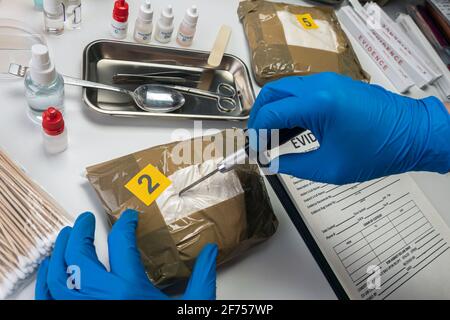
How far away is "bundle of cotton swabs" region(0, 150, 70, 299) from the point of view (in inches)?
21.1

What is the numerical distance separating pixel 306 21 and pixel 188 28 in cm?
32

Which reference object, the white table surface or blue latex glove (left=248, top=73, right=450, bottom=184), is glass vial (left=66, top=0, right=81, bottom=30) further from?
blue latex glove (left=248, top=73, right=450, bottom=184)

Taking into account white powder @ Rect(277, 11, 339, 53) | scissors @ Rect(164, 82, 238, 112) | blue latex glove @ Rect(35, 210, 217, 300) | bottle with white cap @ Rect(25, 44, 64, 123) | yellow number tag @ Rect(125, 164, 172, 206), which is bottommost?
blue latex glove @ Rect(35, 210, 217, 300)

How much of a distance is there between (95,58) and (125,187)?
1.17 ft

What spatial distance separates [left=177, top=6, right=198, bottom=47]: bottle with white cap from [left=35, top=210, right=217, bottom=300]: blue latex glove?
1.56 feet

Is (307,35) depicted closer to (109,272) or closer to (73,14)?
(73,14)

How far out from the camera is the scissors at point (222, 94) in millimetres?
827

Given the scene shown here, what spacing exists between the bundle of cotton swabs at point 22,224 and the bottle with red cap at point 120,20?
383 mm

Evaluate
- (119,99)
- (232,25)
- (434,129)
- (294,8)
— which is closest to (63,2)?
(119,99)

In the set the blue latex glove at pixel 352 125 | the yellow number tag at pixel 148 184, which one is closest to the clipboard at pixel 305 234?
the blue latex glove at pixel 352 125

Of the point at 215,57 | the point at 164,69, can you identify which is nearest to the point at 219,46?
the point at 215,57

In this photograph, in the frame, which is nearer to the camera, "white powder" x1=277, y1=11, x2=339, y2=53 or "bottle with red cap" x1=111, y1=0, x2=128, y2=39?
A: "bottle with red cap" x1=111, y1=0, x2=128, y2=39

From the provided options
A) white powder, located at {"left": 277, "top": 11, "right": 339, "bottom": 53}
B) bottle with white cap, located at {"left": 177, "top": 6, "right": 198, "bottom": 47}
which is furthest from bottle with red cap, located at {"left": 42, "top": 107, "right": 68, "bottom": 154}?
white powder, located at {"left": 277, "top": 11, "right": 339, "bottom": 53}
